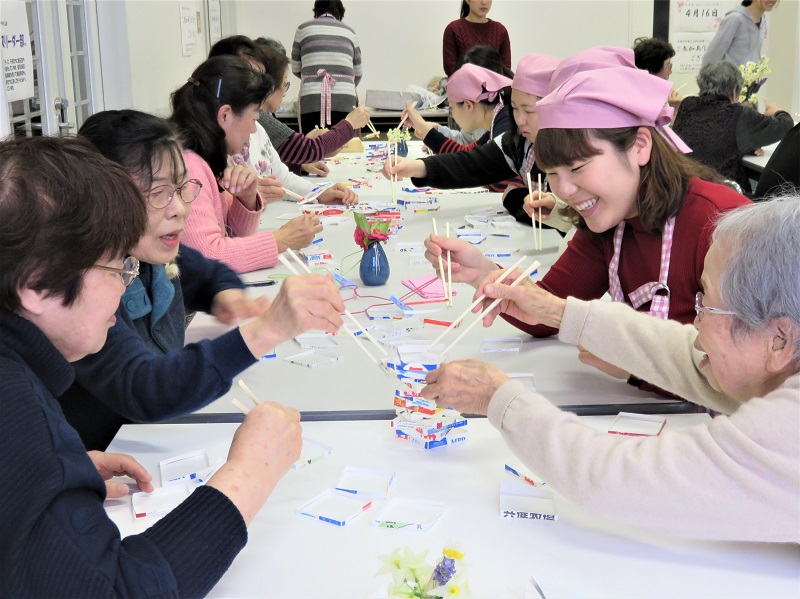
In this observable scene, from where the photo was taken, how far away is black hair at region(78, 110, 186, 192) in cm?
190

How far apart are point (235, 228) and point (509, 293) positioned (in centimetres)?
168

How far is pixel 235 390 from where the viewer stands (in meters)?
1.96

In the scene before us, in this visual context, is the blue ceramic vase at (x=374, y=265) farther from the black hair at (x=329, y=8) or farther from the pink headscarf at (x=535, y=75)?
the black hair at (x=329, y=8)

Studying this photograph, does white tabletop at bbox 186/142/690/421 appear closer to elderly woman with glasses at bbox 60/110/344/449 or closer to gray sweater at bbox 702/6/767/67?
elderly woman with glasses at bbox 60/110/344/449

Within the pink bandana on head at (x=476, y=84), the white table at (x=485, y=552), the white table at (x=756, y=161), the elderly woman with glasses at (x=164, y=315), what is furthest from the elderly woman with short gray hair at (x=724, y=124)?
the white table at (x=485, y=552)

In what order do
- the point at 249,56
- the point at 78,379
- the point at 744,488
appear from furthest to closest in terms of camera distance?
the point at 249,56, the point at 78,379, the point at 744,488

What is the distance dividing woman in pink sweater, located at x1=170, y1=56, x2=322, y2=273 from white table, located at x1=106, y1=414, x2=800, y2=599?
4.46 feet

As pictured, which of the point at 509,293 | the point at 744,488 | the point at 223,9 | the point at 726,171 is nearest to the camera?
the point at 744,488

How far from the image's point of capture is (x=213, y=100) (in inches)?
120

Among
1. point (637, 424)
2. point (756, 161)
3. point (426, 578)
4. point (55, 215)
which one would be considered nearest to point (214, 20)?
point (756, 161)

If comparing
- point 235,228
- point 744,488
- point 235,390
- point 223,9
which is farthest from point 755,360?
point 223,9

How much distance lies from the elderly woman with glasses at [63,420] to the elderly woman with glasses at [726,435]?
0.45 m

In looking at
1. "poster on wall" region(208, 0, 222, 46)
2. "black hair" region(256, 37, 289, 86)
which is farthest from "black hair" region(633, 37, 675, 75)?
"poster on wall" region(208, 0, 222, 46)

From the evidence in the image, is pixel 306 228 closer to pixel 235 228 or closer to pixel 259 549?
pixel 235 228
